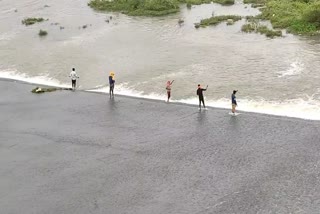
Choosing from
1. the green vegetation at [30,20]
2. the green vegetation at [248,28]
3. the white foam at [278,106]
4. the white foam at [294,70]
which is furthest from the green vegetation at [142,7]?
the white foam at [278,106]

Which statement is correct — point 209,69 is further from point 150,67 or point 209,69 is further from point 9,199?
point 9,199

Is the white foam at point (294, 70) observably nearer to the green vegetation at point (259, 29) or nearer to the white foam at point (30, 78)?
the green vegetation at point (259, 29)

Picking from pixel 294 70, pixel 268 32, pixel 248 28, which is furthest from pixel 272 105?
pixel 248 28

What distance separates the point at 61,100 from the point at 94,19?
29.8 m

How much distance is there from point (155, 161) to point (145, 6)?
143 feet

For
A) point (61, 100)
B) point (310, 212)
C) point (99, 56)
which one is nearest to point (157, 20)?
point (99, 56)

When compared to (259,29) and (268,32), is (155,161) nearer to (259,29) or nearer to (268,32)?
(268,32)

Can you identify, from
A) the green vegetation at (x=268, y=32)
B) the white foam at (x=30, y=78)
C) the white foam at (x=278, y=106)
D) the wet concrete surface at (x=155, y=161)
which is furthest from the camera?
the green vegetation at (x=268, y=32)

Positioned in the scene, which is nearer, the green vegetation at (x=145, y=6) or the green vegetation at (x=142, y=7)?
the green vegetation at (x=142, y=7)

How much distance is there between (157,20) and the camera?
61156 mm

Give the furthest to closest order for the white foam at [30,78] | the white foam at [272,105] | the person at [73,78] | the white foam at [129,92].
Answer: the white foam at [30,78] → the person at [73,78] → the white foam at [129,92] → the white foam at [272,105]

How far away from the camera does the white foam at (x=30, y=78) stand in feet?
135

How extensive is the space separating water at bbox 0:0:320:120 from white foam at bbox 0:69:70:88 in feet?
0.31

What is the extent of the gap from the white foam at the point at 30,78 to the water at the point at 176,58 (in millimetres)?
94
